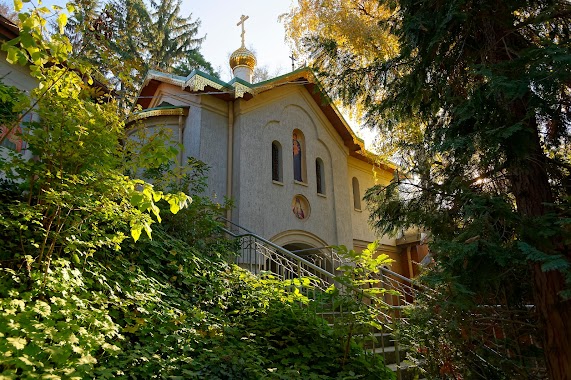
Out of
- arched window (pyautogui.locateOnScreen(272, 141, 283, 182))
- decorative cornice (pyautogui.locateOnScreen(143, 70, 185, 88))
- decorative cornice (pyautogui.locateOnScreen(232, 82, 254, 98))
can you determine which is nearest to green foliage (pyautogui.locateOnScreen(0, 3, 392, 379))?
decorative cornice (pyautogui.locateOnScreen(232, 82, 254, 98))

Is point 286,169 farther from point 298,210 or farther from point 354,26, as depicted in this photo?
point 354,26

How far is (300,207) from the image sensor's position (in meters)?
12.4

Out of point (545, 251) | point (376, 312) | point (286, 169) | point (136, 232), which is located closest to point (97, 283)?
point (136, 232)

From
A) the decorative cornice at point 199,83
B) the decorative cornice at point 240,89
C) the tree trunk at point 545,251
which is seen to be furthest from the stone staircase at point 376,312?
the decorative cornice at point 199,83

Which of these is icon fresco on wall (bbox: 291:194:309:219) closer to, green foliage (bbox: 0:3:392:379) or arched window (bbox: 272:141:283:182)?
arched window (bbox: 272:141:283:182)

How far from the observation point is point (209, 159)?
10.6 metres

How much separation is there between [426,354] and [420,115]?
321cm

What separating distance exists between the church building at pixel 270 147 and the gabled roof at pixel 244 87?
0.10 ft

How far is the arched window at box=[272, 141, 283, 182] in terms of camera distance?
473 inches

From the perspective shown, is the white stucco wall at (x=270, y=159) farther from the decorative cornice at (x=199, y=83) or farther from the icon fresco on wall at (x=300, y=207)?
the decorative cornice at (x=199, y=83)

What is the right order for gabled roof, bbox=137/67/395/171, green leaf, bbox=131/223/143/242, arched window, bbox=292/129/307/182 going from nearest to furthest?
green leaf, bbox=131/223/143/242 → gabled roof, bbox=137/67/395/171 → arched window, bbox=292/129/307/182

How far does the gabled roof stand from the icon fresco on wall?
245 centimetres

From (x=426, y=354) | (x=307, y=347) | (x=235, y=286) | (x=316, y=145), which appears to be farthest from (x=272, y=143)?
(x=426, y=354)

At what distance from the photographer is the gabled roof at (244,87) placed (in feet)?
35.4
